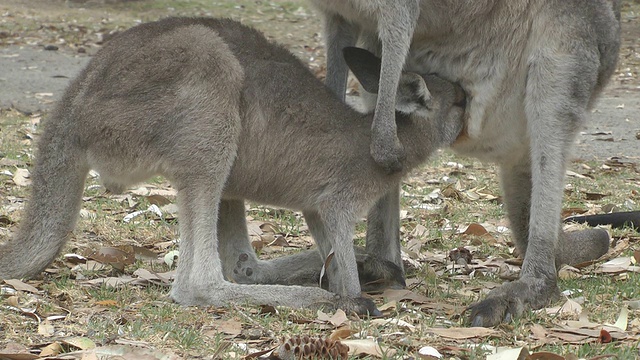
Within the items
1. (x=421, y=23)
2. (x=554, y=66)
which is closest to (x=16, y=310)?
(x=421, y=23)

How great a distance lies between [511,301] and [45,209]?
190 cm

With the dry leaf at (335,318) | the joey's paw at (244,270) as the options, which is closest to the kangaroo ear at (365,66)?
the joey's paw at (244,270)

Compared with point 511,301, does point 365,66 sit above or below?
above

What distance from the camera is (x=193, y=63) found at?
3967 mm

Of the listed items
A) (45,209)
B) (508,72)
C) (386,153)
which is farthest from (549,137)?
(45,209)

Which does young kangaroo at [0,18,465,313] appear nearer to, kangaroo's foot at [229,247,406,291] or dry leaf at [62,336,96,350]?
kangaroo's foot at [229,247,406,291]

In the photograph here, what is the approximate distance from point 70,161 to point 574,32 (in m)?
2.22

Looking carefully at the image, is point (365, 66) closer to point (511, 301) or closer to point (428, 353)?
point (511, 301)

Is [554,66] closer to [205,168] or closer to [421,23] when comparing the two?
[421,23]

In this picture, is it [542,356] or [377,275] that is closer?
[542,356]

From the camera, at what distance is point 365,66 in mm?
4277

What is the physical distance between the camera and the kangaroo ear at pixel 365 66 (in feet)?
13.9

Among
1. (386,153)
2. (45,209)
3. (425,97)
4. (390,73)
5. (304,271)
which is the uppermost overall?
(390,73)

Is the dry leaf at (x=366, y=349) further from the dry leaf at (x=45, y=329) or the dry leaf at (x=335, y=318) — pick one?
the dry leaf at (x=45, y=329)
